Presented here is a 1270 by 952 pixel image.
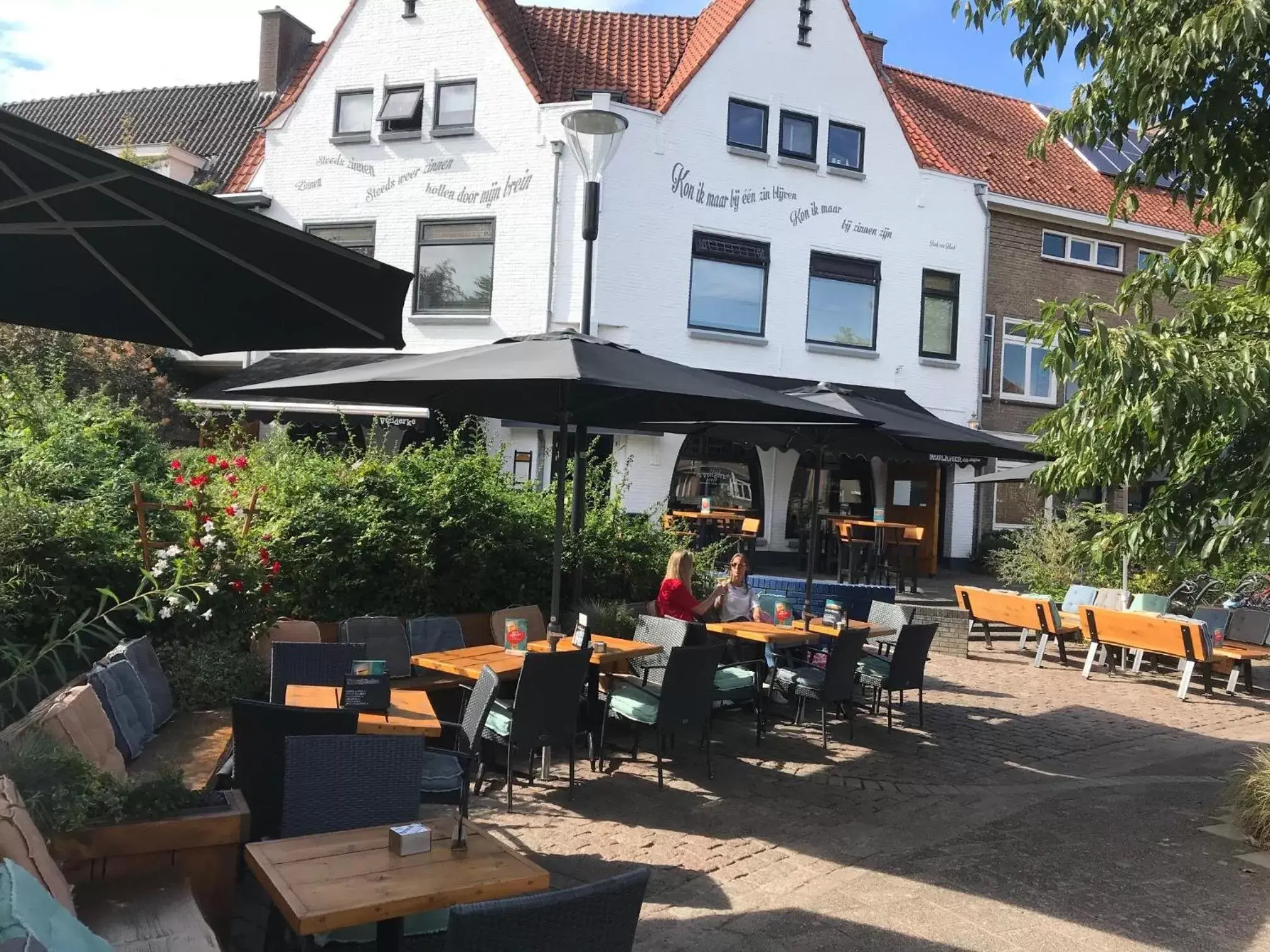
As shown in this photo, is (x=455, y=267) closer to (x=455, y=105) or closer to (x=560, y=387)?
(x=455, y=105)

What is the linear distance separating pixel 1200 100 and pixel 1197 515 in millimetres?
2009

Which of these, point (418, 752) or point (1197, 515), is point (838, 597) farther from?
point (418, 752)

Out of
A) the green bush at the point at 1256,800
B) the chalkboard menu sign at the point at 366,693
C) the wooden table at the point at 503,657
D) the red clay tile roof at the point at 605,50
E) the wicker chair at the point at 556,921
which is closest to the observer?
the wicker chair at the point at 556,921

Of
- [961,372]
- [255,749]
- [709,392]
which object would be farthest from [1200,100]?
[961,372]

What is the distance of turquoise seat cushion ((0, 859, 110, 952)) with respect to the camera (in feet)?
7.15

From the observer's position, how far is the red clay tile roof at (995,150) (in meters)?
20.9

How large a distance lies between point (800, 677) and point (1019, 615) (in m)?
5.89

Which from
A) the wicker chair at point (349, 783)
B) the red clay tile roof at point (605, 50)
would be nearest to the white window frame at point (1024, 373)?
the red clay tile roof at point (605, 50)

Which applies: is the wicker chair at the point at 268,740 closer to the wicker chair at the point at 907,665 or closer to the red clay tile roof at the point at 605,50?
the wicker chair at the point at 907,665

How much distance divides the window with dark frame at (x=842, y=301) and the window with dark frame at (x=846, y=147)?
5.47 ft

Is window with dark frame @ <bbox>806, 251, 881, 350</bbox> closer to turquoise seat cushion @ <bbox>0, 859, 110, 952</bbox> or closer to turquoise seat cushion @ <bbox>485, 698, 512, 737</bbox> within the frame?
turquoise seat cushion @ <bbox>485, 698, 512, 737</bbox>

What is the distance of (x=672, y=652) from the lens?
632cm

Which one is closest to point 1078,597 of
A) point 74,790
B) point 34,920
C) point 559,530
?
point 559,530

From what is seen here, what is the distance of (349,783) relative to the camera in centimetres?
377
